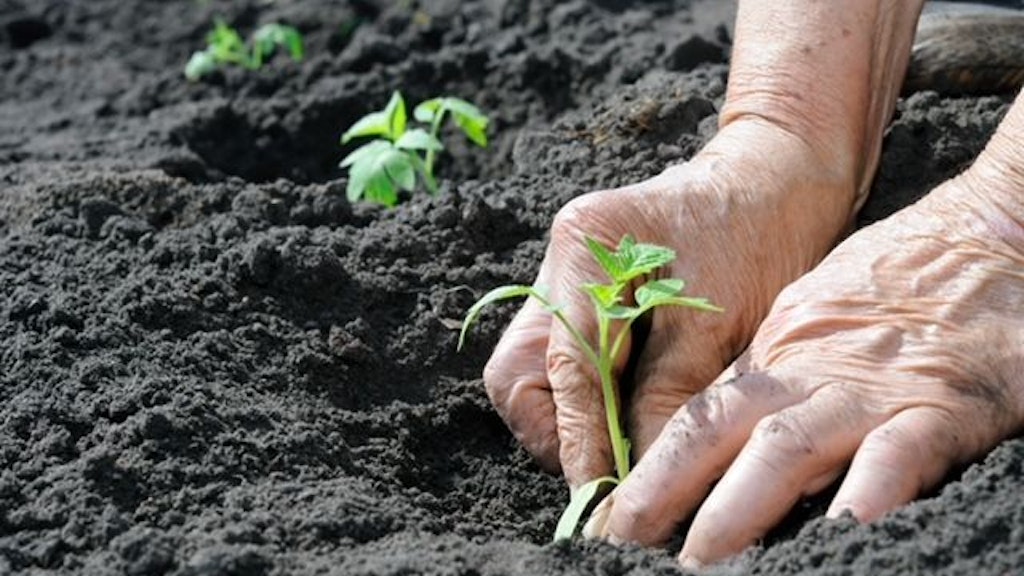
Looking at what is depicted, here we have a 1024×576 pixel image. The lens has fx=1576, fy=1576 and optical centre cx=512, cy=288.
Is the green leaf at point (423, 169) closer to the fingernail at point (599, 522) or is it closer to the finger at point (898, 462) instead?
the fingernail at point (599, 522)

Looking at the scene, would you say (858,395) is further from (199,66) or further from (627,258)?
(199,66)

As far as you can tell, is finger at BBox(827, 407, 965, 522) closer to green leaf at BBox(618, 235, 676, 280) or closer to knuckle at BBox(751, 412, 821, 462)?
knuckle at BBox(751, 412, 821, 462)

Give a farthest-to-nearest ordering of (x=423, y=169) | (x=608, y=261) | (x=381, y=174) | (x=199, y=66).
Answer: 1. (x=199, y=66)
2. (x=423, y=169)
3. (x=381, y=174)
4. (x=608, y=261)

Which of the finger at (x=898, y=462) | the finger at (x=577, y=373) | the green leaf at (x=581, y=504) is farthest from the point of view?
the finger at (x=577, y=373)

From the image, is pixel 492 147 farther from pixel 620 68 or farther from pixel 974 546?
pixel 974 546

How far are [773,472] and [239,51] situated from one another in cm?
345

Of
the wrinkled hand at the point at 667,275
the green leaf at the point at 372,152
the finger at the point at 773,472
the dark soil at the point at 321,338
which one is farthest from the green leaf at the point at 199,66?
the finger at the point at 773,472

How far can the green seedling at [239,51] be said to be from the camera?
5.20 metres

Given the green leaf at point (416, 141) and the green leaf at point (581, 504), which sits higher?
the green leaf at point (416, 141)

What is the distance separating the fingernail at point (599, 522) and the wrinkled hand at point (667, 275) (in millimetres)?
99

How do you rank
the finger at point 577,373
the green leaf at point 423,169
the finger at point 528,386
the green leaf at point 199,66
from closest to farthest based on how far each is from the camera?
1. the finger at point 577,373
2. the finger at point 528,386
3. the green leaf at point 423,169
4. the green leaf at point 199,66

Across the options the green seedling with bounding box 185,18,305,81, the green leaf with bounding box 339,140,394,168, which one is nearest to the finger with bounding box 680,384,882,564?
the green leaf with bounding box 339,140,394,168

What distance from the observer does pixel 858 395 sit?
247cm

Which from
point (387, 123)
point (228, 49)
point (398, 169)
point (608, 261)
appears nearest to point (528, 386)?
point (608, 261)
